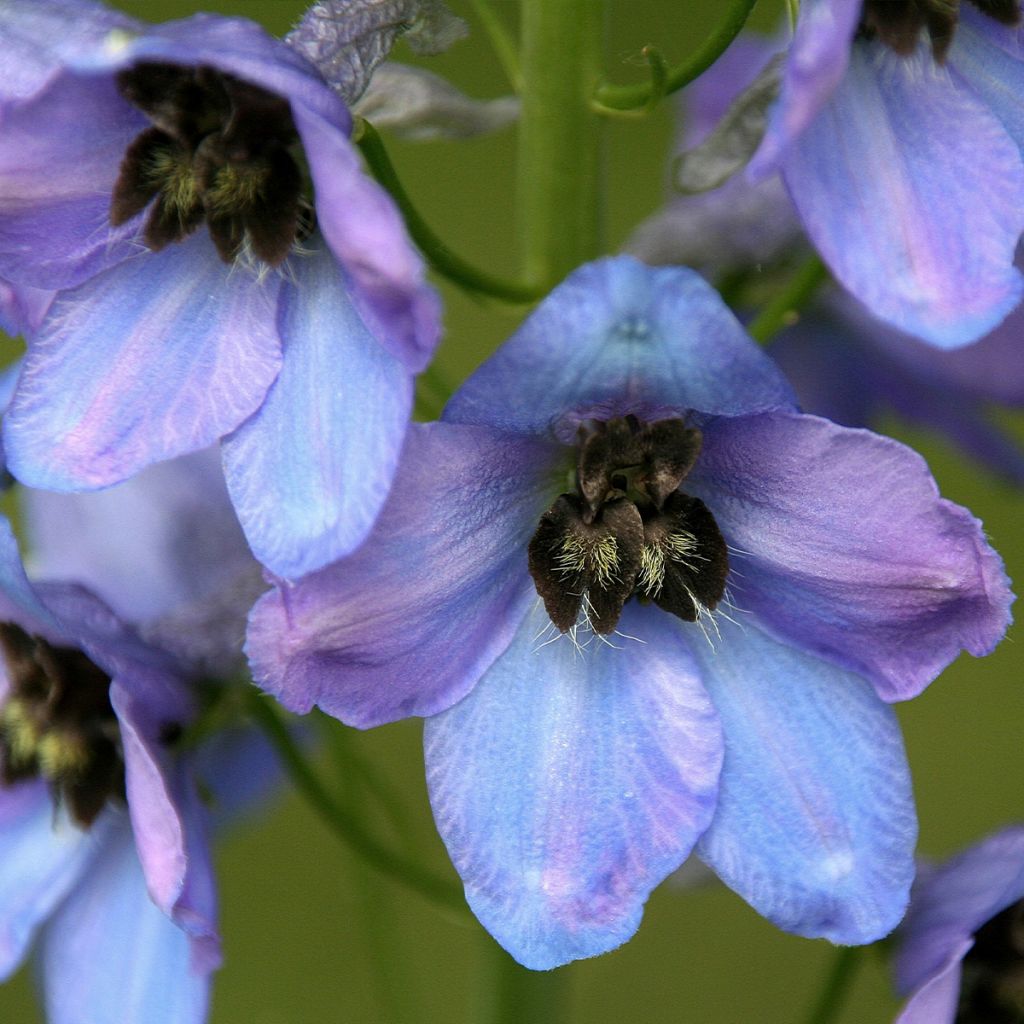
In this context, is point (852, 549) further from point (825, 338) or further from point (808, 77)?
point (825, 338)

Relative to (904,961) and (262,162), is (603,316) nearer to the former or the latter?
(262,162)

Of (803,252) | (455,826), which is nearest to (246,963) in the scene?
(803,252)

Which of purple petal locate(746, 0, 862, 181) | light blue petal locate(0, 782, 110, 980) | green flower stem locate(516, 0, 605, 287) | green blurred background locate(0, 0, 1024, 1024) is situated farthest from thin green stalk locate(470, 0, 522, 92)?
green blurred background locate(0, 0, 1024, 1024)

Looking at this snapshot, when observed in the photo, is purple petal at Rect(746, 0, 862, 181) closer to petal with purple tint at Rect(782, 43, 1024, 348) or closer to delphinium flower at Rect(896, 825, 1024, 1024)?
petal with purple tint at Rect(782, 43, 1024, 348)

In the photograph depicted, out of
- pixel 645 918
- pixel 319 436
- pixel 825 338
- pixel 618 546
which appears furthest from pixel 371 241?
pixel 645 918

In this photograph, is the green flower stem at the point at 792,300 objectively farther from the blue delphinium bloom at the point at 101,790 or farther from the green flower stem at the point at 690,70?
the blue delphinium bloom at the point at 101,790
